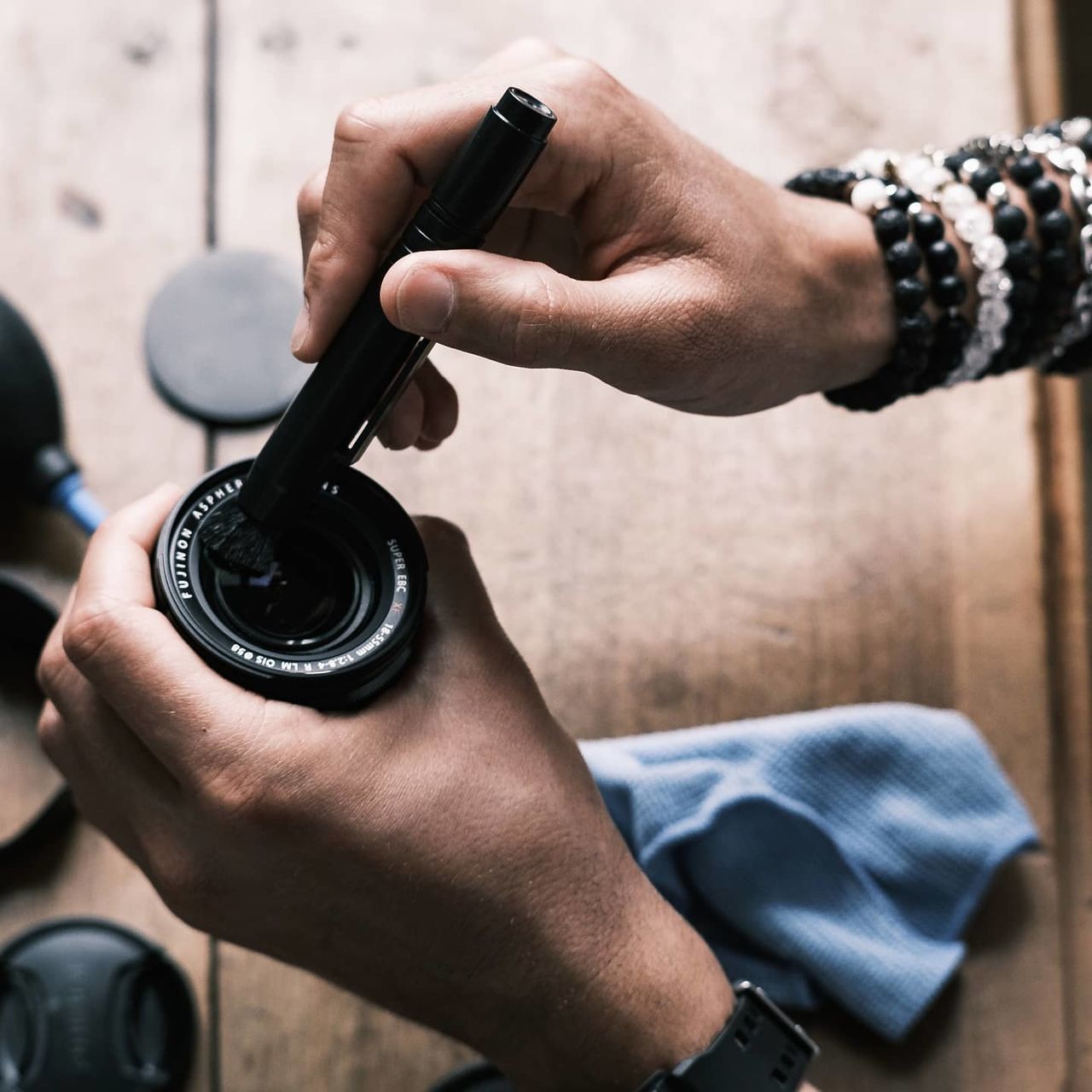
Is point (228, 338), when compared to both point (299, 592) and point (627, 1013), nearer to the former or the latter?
point (299, 592)

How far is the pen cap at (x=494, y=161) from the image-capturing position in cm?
48

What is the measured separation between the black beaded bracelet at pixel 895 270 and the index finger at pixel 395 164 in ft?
Answer: 0.57

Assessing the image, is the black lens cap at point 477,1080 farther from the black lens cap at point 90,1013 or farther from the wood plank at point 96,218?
the wood plank at point 96,218

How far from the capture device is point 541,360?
54 centimetres

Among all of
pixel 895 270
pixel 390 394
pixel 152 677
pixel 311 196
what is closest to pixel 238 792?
pixel 152 677

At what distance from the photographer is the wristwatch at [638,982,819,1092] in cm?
57

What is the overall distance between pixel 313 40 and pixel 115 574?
0.45 metres

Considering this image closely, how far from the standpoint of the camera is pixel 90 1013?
2.23 feet

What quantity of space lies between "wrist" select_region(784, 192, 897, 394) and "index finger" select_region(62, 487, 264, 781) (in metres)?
0.33

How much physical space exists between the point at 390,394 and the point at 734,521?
0.99ft

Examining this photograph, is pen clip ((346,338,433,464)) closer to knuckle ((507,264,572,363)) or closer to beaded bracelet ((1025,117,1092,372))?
knuckle ((507,264,572,363))

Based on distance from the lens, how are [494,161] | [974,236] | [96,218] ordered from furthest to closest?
[96,218] → [974,236] → [494,161]

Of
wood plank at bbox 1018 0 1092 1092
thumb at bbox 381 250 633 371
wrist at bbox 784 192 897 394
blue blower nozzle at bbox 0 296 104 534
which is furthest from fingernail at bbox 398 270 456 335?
wood plank at bbox 1018 0 1092 1092

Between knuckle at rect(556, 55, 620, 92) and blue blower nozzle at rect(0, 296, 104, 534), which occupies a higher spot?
knuckle at rect(556, 55, 620, 92)
